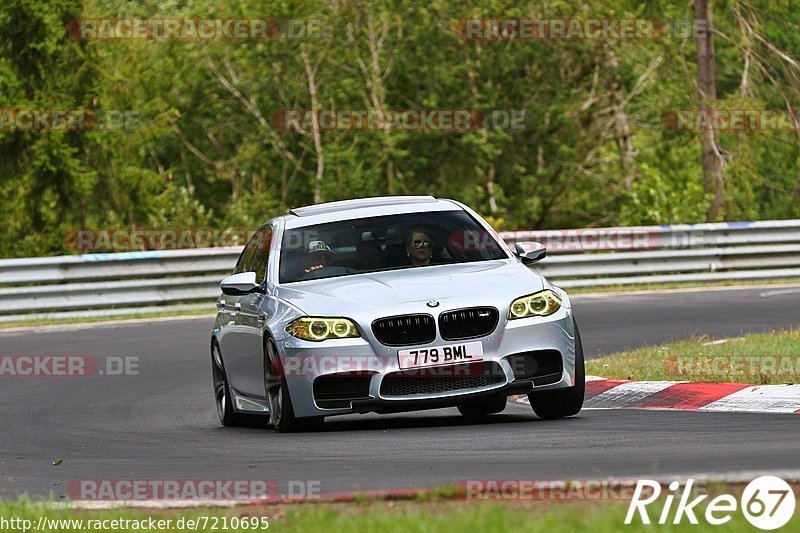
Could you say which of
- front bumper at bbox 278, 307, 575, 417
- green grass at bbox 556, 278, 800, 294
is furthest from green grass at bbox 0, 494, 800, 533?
green grass at bbox 556, 278, 800, 294

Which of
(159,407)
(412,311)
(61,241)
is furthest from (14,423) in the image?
(61,241)

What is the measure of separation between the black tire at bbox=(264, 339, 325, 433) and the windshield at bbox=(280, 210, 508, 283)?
0.73 m

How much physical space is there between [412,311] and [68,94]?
20319 millimetres

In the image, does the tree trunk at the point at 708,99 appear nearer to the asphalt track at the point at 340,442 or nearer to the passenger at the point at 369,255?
the asphalt track at the point at 340,442

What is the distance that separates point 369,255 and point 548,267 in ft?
42.9

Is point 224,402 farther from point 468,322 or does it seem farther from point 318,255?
point 468,322

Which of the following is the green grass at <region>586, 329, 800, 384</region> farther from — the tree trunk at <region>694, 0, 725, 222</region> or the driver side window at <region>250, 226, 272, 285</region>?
the tree trunk at <region>694, 0, 725, 222</region>

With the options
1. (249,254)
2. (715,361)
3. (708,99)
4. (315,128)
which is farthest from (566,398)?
(315,128)

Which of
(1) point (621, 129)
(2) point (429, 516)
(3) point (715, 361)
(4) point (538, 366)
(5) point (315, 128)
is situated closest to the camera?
(2) point (429, 516)

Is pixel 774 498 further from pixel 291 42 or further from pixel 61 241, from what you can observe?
pixel 291 42

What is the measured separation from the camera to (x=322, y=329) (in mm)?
10203

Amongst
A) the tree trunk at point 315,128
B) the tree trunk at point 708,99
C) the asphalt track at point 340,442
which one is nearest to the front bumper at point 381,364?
the asphalt track at point 340,442

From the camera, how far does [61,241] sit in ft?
96.7

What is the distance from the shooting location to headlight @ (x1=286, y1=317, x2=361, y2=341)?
10133mm
